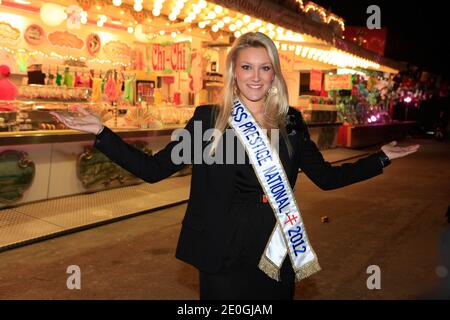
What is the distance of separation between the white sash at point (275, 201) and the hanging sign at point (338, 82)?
15.6 m

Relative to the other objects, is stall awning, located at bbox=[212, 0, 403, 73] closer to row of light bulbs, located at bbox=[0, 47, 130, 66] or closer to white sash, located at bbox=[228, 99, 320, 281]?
row of light bulbs, located at bbox=[0, 47, 130, 66]

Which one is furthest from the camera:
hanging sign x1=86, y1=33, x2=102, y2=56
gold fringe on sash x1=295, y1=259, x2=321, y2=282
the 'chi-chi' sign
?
hanging sign x1=86, y1=33, x2=102, y2=56

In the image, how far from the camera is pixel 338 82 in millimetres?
17609

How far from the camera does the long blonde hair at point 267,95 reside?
2412 mm

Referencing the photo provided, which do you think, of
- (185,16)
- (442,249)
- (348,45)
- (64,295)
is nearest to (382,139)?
(348,45)

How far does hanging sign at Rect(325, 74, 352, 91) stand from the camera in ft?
56.7

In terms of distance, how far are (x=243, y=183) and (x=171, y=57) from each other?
8.42m

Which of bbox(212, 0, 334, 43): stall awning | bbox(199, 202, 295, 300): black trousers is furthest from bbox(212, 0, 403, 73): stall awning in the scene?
bbox(199, 202, 295, 300): black trousers

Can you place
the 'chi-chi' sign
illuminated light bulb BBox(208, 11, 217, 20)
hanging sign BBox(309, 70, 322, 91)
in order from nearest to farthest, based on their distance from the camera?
1. the 'chi-chi' sign
2. illuminated light bulb BBox(208, 11, 217, 20)
3. hanging sign BBox(309, 70, 322, 91)

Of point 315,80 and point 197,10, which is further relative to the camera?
point 315,80

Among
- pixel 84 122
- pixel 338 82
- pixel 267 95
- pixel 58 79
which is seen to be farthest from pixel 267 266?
pixel 338 82

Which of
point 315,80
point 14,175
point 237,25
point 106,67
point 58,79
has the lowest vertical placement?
point 14,175

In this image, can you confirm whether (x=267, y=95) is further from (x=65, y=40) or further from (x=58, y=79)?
(x=65, y=40)
